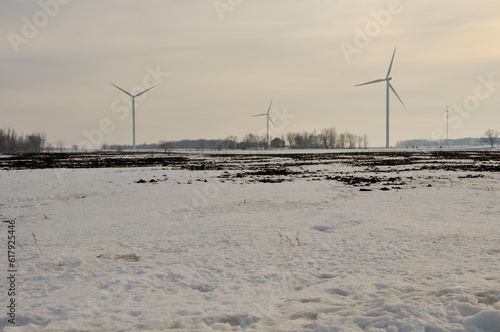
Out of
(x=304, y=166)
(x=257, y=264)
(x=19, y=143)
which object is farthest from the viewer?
(x=19, y=143)

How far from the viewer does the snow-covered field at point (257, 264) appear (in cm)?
571

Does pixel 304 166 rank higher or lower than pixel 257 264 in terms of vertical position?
higher

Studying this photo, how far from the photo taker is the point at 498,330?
5.12 meters

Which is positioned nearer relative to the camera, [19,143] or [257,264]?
[257,264]

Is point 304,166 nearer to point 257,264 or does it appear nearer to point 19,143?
point 257,264

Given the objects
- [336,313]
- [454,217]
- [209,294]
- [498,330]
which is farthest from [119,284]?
[454,217]

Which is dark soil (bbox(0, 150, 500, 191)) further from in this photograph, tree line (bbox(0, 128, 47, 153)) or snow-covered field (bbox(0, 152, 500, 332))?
tree line (bbox(0, 128, 47, 153))

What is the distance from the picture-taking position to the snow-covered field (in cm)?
571

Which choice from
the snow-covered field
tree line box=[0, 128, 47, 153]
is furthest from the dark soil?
tree line box=[0, 128, 47, 153]

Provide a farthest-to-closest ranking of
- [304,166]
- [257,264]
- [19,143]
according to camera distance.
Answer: [19,143]
[304,166]
[257,264]

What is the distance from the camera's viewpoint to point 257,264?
8438 mm

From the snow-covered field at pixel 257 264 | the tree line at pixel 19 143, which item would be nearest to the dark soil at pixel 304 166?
the snow-covered field at pixel 257 264

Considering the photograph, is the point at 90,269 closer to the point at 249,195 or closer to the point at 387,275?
the point at 387,275

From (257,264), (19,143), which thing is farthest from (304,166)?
(19,143)
